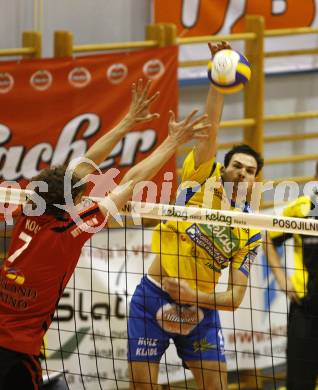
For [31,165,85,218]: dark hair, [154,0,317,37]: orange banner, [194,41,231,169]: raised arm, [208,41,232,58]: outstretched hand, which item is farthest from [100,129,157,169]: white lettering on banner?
[31,165,85,218]: dark hair

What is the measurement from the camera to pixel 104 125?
8.31m

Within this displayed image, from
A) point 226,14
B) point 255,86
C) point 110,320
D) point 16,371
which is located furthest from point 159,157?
point 226,14

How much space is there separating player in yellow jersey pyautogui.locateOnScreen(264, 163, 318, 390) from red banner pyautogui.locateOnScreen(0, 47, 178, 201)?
1.49 metres

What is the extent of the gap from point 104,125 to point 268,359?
2549 millimetres

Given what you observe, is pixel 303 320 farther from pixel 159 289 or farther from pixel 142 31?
pixel 142 31

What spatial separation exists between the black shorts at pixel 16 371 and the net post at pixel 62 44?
12.1 ft

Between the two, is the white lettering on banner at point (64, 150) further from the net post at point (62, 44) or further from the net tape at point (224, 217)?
the net tape at point (224, 217)

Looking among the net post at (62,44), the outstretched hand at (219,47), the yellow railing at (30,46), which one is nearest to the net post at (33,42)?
the yellow railing at (30,46)

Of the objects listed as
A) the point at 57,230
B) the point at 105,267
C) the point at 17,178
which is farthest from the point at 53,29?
the point at 57,230

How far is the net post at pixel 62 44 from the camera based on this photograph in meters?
8.23

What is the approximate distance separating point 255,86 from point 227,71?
3.47 m

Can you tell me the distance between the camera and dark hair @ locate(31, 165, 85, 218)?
505 cm

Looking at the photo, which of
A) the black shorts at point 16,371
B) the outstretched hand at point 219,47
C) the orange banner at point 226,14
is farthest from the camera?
the orange banner at point 226,14

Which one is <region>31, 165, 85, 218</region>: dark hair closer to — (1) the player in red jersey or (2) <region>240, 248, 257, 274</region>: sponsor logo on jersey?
(1) the player in red jersey
